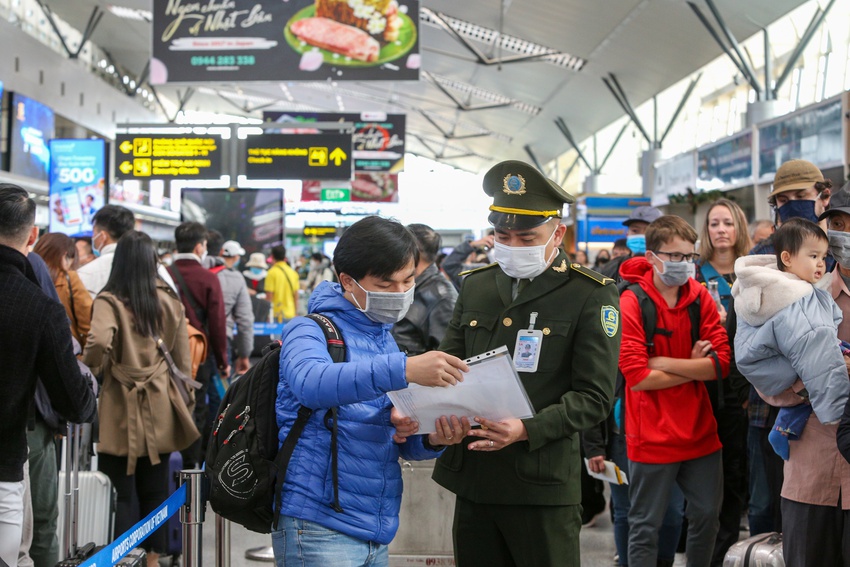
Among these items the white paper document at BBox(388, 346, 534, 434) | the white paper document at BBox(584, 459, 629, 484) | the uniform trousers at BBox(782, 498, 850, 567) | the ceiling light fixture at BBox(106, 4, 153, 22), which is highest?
the ceiling light fixture at BBox(106, 4, 153, 22)

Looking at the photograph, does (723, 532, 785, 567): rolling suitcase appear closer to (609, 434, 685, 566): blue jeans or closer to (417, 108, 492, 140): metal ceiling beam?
(609, 434, 685, 566): blue jeans

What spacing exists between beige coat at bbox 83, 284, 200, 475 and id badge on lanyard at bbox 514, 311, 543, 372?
231 cm

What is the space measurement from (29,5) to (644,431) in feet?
58.3

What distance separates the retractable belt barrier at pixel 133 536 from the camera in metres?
2.63

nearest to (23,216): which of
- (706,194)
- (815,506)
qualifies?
(815,506)

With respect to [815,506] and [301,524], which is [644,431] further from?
[301,524]

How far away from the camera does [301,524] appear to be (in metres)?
2.37

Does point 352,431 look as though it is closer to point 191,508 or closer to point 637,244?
point 191,508

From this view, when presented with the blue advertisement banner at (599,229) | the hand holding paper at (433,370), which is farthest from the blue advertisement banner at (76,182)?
the hand holding paper at (433,370)

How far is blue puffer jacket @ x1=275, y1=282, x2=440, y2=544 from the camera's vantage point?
2246 mm

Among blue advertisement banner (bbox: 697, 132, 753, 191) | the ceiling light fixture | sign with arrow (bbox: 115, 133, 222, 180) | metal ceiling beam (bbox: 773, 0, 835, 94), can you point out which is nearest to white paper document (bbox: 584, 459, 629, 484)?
sign with arrow (bbox: 115, 133, 222, 180)

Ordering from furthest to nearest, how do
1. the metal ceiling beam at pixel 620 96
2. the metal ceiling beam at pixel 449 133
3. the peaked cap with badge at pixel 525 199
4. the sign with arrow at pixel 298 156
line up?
the metal ceiling beam at pixel 449 133
the metal ceiling beam at pixel 620 96
the sign with arrow at pixel 298 156
the peaked cap with badge at pixel 525 199

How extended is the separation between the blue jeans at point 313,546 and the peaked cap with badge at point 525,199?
1.06 meters

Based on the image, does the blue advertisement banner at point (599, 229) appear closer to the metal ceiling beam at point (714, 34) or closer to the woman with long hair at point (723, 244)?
the metal ceiling beam at point (714, 34)
